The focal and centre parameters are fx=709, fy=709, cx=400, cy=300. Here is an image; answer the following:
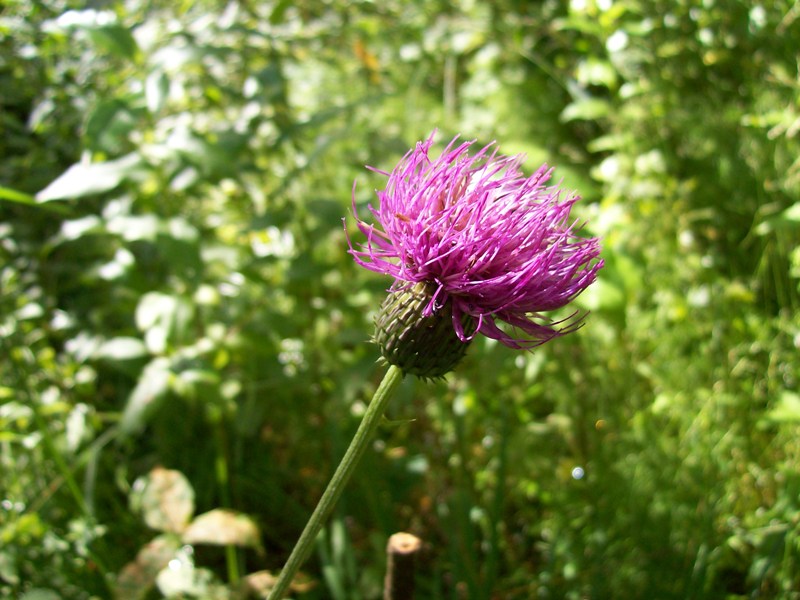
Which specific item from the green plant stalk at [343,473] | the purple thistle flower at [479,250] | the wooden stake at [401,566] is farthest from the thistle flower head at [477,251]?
the wooden stake at [401,566]

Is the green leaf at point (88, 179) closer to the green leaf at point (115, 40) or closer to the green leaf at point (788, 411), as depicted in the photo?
the green leaf at point (115, 40)

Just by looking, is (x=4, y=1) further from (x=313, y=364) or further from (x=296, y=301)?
(x=313, y=364)

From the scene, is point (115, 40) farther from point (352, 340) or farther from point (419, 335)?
point (419, 335)

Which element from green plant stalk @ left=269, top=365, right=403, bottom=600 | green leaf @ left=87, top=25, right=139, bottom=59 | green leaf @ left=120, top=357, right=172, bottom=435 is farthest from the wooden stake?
green leaf @ left=87, top=25, right=139, bottom=59

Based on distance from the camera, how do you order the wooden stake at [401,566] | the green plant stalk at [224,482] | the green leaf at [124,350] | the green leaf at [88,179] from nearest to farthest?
the wooden stake at [401,566]
the green leaf at [88,179]
the green plant stalk at [224,482]
the green leaf at [124,350]

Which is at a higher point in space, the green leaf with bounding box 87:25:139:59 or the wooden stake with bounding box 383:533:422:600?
the green leaf with bounding box 87:25:139:59

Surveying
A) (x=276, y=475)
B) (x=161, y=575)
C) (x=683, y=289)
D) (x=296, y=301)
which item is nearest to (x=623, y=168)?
(x=683, y=289)

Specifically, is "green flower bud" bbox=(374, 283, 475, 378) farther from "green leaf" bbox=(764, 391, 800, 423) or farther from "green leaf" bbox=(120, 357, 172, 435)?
"green leaf" bbox=(764, 391, 800, 423)

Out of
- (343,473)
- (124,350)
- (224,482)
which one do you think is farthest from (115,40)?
(343,473)
